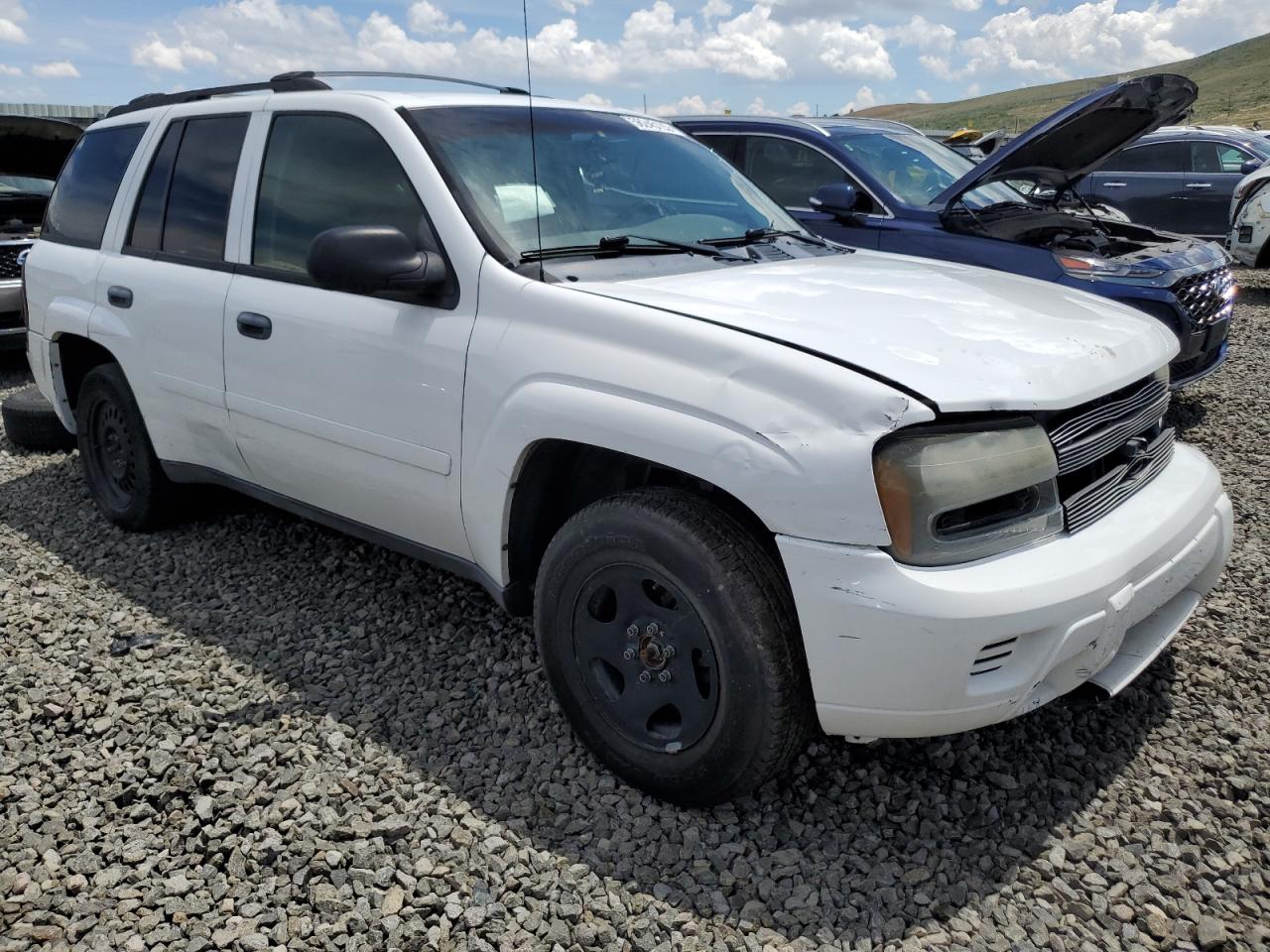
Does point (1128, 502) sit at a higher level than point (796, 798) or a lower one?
higher

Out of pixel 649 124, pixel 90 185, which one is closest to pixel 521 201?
pixel 649 124

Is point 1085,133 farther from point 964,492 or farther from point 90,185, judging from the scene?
point 90,185

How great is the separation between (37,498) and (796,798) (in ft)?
14.1

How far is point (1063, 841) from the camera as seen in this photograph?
2.51m

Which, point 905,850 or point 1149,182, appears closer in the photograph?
point 905,850

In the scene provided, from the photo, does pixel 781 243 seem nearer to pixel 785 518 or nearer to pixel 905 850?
pixel 785 518

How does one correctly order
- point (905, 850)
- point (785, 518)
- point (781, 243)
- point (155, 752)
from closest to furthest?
point (785, 518) < point (905, 850) < point (155, 752) < point (781, 243)

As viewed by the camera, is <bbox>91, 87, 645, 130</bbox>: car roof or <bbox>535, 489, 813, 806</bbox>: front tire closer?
<bbox>535, 489, 813, 806</bbox>: front tire

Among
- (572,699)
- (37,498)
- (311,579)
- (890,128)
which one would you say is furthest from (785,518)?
(890,128)

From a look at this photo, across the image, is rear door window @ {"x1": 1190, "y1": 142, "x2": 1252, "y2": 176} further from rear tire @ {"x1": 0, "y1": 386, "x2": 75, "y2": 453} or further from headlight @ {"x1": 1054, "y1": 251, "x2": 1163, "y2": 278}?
rear tire @ {"x1": 0, "y1": 386, "x2": 75, "y2": 453}

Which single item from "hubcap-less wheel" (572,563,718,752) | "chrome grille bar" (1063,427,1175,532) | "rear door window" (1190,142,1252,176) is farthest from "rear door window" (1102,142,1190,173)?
"hubcap-less wheel" (572,563,718,752)

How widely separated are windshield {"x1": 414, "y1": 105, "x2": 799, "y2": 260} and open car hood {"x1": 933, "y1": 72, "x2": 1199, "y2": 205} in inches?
Result: 88.5

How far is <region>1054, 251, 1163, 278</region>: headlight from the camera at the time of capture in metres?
5.50

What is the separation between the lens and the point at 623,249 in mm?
3045
